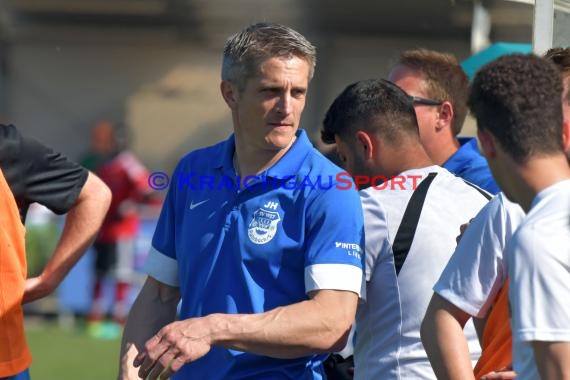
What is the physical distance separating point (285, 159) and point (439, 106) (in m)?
1.63

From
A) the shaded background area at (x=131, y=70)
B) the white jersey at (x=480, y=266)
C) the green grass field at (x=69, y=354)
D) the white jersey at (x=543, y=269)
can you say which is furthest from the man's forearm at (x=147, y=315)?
the shaded background area at (x=131, y=70)

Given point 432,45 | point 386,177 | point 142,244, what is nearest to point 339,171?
point 386,177

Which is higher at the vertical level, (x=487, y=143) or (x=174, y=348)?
(x=487, y=143)

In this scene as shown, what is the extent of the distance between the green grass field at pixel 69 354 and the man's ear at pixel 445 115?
19.0 feet

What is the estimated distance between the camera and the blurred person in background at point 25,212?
386cm

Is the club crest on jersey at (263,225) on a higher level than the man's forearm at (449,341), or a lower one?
higher

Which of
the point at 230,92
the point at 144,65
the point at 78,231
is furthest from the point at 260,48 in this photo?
the point at 144,65

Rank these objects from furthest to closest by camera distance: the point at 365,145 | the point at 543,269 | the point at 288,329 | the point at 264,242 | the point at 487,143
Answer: the point at 365,145
the point at 264,242
the point at 288,329
the point at 487,143
the point at 543,269

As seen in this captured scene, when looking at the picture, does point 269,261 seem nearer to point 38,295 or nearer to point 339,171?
point 339,171

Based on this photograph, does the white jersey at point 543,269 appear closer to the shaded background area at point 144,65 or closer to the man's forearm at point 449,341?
the man's forearm at point 449,341

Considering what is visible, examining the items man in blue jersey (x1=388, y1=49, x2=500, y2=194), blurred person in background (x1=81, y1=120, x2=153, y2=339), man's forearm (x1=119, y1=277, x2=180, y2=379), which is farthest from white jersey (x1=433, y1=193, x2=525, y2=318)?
blurred person in background (x1=81, y1=120, x2=153, y2=339)

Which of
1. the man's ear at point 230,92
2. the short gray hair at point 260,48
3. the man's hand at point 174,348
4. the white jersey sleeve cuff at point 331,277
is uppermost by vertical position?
the short gray hair at point 260,48

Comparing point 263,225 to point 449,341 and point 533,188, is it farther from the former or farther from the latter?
point 533,188

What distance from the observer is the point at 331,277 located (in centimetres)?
323
